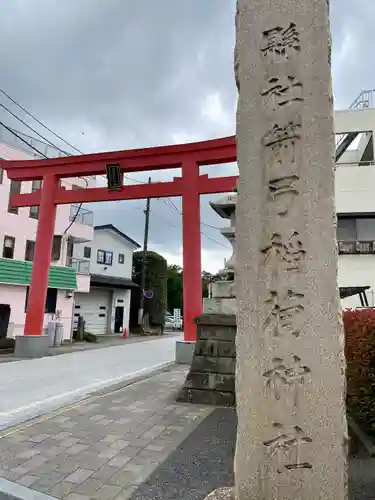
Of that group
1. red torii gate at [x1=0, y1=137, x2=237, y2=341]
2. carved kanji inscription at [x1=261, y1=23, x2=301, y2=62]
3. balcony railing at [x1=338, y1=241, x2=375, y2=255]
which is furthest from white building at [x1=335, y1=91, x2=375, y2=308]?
carved kanji inscription at [x1=261, y1=23, x2=301, y2=62]

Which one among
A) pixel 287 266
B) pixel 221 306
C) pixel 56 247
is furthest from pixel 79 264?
pixel 287 266

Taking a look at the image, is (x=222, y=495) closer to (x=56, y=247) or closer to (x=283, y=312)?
(x=283, y=312)

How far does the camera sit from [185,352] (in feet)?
36.3

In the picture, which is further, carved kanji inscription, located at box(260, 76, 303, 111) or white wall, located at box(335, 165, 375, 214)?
white wall, located at box(335, 165, 375, 214)

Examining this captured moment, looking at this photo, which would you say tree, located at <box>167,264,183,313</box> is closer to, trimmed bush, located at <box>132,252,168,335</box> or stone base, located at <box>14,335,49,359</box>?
trimmed bush, located at <box>132,252,168,335</box>

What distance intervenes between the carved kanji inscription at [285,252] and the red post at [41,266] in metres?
10.8

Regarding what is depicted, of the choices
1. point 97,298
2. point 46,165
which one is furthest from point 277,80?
point 97,298

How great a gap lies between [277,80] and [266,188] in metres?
0.81

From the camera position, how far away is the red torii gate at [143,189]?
1083 centimetres

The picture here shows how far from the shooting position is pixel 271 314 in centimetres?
270

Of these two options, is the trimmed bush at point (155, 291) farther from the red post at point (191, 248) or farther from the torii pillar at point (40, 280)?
the red post at point (191, 248)

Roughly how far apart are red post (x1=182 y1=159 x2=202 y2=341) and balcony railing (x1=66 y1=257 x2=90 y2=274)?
38.6 feet

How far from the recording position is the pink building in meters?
17.3

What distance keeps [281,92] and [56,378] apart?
839cm
